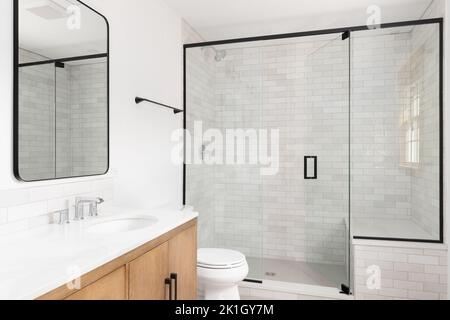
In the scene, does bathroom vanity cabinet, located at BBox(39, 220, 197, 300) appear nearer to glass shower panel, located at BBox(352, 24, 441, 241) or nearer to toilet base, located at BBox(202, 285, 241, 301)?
toilet base, located at BBox(202, 285, 241, 301)

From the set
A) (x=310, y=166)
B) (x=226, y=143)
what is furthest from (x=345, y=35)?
(x=226, y=143)

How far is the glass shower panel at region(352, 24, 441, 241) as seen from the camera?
2.52 metres

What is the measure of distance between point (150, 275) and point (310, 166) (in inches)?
81.3

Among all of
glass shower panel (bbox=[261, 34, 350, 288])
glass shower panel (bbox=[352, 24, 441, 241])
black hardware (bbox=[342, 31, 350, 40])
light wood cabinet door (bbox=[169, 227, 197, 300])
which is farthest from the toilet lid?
black hardware (bbox=[342, 31, 350, 40])

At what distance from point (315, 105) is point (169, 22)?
156 cm

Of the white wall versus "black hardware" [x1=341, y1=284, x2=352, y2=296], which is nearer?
the white wall

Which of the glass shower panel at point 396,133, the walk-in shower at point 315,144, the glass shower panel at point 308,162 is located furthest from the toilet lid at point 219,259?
the glass shower panel at point 396,133

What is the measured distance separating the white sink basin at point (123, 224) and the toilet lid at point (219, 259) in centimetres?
69

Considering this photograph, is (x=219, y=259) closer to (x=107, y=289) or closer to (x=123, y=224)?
(x=123, y=224)

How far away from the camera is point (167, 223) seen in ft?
5.07

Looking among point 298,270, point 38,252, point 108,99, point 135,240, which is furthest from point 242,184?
point 38,252

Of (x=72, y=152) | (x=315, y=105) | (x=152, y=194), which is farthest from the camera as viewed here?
(x=315, y=105)

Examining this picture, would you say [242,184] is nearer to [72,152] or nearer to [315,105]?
[315,105]

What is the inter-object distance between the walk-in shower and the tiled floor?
1 cm
